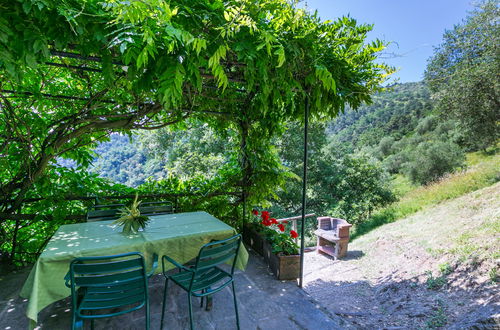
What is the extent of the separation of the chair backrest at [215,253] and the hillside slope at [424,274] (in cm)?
142

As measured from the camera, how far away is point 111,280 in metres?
1.47

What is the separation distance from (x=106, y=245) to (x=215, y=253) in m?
0.78

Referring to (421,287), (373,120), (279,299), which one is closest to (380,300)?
(421,287)

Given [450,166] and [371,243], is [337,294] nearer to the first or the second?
[371,243]

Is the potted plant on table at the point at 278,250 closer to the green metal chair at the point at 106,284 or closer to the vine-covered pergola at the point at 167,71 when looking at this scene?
the vine-covered pergola at the point at 167,71

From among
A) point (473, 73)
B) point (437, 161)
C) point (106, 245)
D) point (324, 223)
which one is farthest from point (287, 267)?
point (437, 161)

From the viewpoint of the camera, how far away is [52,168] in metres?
2.97

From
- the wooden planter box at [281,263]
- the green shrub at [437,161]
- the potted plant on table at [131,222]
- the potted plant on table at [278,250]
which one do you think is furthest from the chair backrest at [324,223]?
the green shrub at [437,161]

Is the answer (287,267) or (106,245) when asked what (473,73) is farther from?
(106,245)

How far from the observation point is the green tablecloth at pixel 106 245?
1.57 metres

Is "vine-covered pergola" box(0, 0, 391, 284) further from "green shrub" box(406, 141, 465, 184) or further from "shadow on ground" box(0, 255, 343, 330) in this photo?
"green shrub" box(406, 141, 465, 184)

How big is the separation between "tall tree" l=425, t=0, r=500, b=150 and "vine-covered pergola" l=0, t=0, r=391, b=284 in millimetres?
5650

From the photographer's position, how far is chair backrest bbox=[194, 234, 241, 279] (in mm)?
1656

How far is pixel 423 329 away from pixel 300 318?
1538 millimetres
